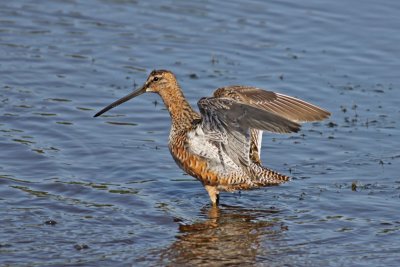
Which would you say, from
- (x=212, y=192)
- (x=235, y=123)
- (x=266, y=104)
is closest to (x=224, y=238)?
(x=212, y=192)

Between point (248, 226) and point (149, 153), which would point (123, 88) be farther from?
point (248, 226)

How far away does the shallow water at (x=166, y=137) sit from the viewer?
7.18 m

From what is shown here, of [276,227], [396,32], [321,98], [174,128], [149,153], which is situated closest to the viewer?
[276,227]

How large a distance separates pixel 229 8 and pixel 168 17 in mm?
876

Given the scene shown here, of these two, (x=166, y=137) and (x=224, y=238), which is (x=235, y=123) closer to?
(x=224, y=238)

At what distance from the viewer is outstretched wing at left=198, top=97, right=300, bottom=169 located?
702 cm

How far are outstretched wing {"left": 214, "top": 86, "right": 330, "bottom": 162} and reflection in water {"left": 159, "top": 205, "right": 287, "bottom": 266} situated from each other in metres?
0.59

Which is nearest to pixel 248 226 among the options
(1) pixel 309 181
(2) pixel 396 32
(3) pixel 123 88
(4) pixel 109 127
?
(1) pixel 309 181

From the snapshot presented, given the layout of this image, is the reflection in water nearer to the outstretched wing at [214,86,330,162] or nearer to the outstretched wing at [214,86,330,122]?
the outstretched wing at [214,86,330,162]

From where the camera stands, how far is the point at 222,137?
7.79 m

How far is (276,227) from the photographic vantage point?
7645mm

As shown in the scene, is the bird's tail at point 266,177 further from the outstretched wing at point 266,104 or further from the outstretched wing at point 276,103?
the outstretched wing at point 276,103

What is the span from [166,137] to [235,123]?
6.94ft

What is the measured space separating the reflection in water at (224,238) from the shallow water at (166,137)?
0.02 meters
